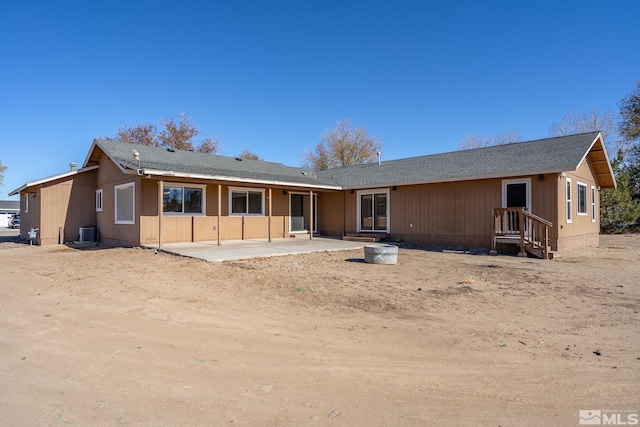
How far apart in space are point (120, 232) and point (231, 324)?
36.4 ft

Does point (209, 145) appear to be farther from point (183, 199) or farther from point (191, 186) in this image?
point (183, 199)

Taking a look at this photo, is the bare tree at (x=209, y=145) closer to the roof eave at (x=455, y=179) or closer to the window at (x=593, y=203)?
the roof eave at (x=455, y=179)

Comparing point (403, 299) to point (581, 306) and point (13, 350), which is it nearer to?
point (581, 306)

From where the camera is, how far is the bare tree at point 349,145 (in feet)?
125

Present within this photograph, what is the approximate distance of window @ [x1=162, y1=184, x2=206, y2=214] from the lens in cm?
1305

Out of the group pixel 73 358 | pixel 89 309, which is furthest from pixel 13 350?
pixel 89 309

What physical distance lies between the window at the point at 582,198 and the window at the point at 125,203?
53.5ft

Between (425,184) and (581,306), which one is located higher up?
(425,184)

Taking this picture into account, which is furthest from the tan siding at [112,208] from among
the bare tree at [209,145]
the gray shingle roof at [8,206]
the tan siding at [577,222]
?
the gray shingle roof at [8,206]

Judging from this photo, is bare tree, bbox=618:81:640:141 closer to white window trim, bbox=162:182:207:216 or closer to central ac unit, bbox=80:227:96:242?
white window trim, bbox=162:182:207:216

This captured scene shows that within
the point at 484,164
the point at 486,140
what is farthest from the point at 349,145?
the point at 484,164

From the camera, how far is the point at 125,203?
530 inches

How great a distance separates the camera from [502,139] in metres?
35.5

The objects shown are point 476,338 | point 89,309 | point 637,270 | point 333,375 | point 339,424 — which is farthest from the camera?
point 637,270
